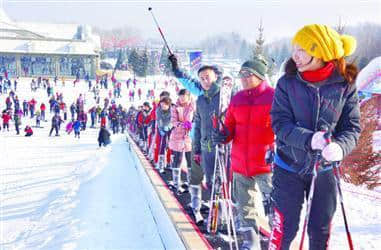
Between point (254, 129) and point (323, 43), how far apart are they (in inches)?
47.6

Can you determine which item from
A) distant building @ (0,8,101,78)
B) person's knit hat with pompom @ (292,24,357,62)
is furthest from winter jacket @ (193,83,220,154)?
distant building @ (0,8,101,78)

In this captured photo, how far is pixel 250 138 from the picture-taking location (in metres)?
3.65

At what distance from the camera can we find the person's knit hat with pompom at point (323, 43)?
8.53 feet

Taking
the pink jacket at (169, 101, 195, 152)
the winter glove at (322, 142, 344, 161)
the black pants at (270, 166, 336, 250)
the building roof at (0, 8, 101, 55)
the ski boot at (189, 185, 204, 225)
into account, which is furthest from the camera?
the building roof at (0, 8, 101, 55)

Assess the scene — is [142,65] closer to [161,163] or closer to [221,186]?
[161,163]

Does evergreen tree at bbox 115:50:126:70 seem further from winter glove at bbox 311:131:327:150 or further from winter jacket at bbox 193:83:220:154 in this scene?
winter glove at bbox 311:131:327:150

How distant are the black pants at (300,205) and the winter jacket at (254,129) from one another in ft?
2.35

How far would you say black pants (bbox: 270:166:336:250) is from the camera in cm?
275

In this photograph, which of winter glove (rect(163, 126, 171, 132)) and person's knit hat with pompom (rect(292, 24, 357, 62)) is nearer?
person's knit hat with pompom (rect(292, 24, 357, 62))

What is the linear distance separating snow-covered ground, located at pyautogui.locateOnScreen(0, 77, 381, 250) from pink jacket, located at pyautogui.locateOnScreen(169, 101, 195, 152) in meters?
1.12

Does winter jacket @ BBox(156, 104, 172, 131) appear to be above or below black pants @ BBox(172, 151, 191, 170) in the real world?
above

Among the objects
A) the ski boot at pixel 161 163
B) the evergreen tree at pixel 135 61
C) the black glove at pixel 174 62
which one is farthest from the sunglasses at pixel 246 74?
the evergreen tree at pixel 135 61

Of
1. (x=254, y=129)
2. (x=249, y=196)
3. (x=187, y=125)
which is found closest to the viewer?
(x=254, y=129)

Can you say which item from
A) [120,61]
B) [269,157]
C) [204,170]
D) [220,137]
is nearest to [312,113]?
[269,157]
